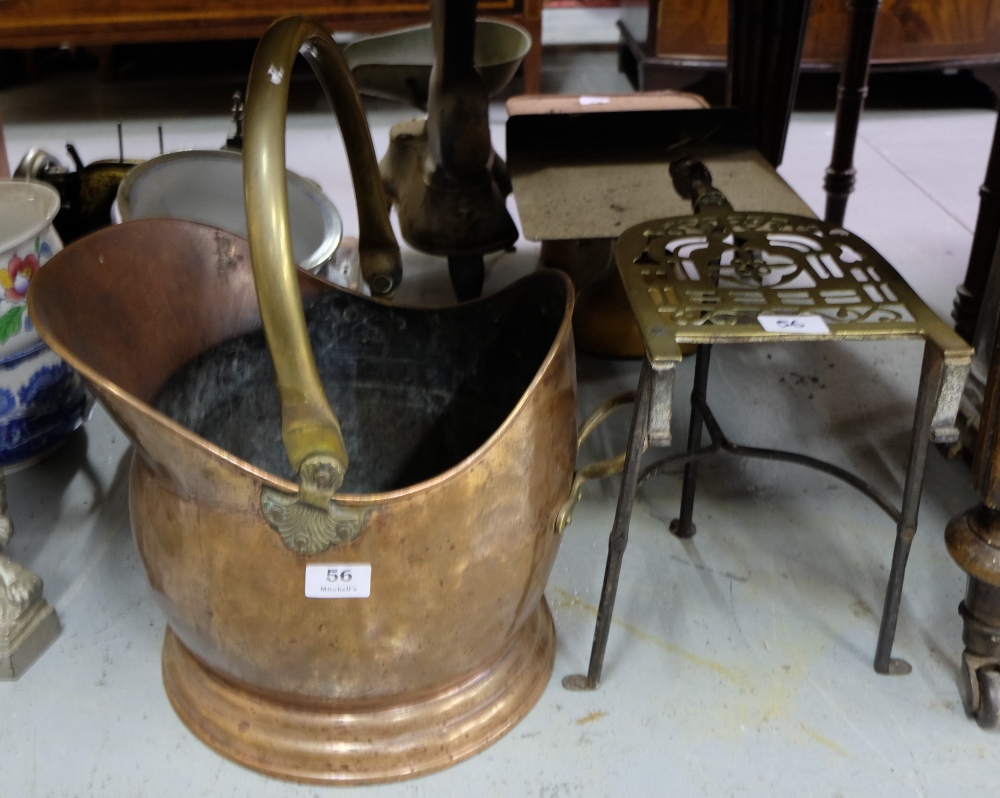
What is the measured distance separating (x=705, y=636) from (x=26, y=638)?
639mm

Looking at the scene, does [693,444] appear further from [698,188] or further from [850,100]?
[850,100]

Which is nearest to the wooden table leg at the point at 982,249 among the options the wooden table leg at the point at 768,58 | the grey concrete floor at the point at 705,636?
the grey concrete floor at the point at 705,636

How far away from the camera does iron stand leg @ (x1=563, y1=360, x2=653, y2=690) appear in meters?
0.77

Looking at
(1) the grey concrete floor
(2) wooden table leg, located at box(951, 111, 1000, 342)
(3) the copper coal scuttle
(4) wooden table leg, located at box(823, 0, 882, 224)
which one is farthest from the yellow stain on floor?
(4) wooden table leg, located at box(823, 0, 882, 224)

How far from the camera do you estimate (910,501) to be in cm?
81

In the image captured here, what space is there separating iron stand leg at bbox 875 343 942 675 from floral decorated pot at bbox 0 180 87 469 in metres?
0.85

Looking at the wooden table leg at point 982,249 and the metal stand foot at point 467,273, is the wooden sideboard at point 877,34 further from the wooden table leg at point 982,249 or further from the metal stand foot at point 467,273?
the metal stand foot at point 467,273

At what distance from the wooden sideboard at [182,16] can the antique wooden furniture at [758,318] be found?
1589 mm

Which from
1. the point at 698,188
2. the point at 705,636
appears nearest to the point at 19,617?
the point at 705,636

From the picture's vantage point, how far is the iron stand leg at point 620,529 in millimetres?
767

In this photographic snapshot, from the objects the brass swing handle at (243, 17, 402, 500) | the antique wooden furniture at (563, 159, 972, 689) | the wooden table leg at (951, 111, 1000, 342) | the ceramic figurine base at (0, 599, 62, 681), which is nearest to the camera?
the brass swing handle at (243, 17, 402, 500)

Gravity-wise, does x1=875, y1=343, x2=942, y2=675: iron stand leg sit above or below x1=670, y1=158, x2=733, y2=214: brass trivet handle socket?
below

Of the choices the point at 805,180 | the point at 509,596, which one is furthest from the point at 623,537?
the point at 805,180

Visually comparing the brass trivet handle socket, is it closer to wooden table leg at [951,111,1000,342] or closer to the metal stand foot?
the metal stand foot
